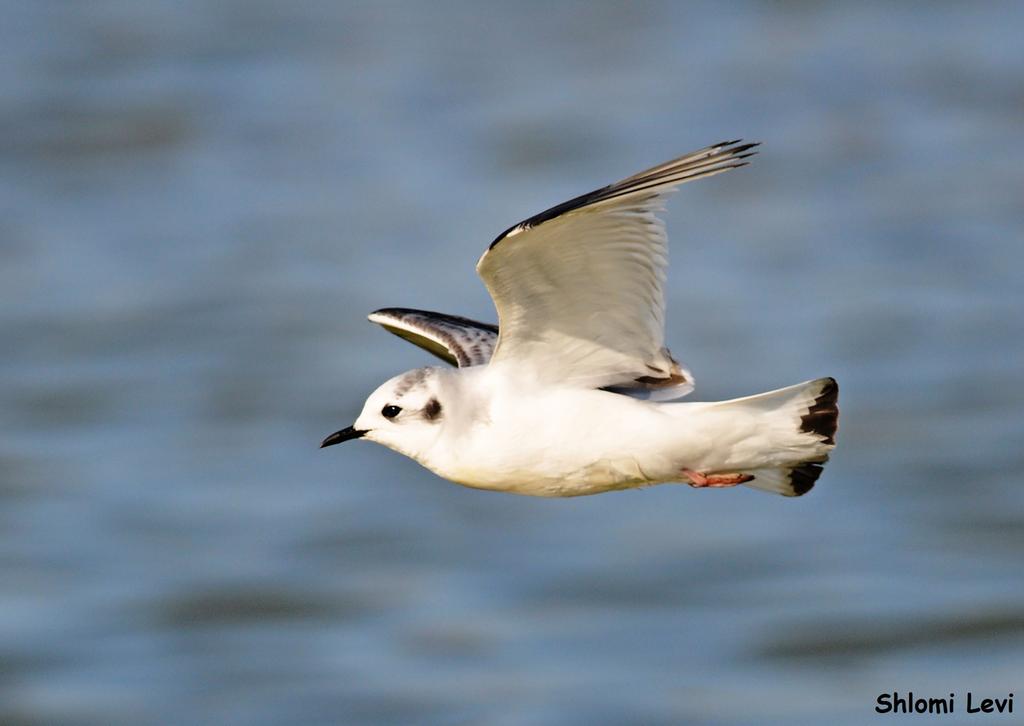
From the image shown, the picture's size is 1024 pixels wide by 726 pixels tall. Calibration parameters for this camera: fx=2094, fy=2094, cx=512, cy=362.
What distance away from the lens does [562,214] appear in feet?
26.2

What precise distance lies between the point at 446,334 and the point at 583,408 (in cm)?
158

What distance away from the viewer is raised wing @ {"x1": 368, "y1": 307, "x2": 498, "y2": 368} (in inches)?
402

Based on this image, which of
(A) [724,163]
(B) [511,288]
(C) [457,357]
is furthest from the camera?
(C) [457,357]

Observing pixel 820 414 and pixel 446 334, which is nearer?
pixel 820 414

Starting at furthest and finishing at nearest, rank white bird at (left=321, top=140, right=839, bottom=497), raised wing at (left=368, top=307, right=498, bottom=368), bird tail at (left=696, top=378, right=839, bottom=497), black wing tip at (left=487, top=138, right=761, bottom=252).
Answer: raised wing at (left=368, top=307, right=498, bottom=368) → bird tail at (left=696, top=378, right=839, bottom=497) → white bird at (left=321, top=140, right=839, bottom=497) → black wing tip at (left=487, top=138, right=761, bottom=252)

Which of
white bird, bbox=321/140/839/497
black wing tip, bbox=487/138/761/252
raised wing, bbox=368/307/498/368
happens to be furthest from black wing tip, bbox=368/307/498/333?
black wing tip, bbox=487/138/761/252

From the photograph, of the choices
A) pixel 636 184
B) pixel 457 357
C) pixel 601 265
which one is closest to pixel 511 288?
pixel 601 265

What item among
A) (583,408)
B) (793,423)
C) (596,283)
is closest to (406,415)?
(583,408)

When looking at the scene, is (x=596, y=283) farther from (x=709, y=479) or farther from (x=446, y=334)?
(x=446, y=334)

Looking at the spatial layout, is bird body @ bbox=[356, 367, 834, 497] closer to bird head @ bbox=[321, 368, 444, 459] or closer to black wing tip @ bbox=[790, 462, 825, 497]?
bird head @ bbox=[321, 368, 444, 459]

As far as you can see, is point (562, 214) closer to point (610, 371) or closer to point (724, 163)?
point (724, 163)

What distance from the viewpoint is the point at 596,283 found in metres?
8.82

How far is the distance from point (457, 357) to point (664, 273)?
1.68m

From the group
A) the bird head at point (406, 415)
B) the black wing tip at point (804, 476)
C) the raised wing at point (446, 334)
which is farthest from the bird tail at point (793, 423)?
the raised wing at point (446, 334)
